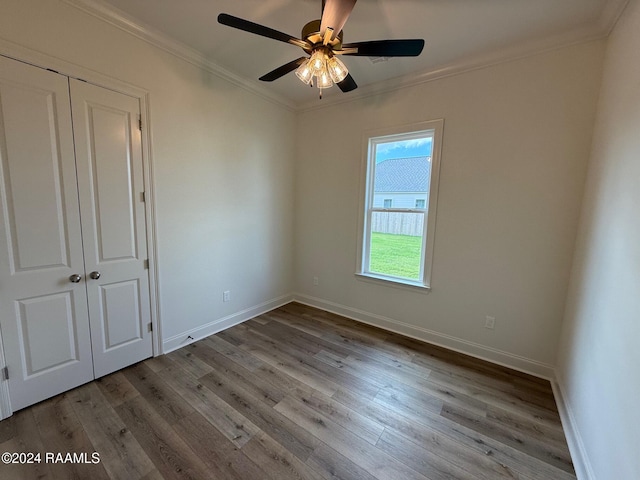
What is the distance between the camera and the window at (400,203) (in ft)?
8.88

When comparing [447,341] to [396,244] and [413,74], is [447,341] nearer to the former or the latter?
[396,244]

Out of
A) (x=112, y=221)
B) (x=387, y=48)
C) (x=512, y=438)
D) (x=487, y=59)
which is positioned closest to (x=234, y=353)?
(x=112, y=221)

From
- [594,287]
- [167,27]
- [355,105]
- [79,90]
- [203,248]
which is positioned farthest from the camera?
[355,105]

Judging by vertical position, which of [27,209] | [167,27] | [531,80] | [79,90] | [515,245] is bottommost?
→ [515,245]

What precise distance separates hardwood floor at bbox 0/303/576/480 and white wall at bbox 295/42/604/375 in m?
0.43

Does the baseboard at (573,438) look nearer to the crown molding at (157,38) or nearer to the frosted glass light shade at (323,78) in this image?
the frosted glass light shade at (323,78)

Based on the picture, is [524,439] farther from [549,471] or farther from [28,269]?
[28,269]

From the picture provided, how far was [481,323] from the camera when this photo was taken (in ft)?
8.16

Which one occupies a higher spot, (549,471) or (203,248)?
(203,248)

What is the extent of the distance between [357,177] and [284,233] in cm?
130

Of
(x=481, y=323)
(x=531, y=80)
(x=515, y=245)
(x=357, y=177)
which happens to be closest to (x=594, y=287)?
(x=515, y=245)

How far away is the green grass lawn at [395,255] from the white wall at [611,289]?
4.27 feet

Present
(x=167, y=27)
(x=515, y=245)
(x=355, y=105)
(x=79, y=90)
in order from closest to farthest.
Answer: (x=79, y=90), (x=167, y=27), (x=515, y=245), (x=355, y=105)

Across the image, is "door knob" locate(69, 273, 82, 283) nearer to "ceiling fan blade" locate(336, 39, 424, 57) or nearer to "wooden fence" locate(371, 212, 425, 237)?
"ceiling fan blade" locate(336, 39, 424, 57)
